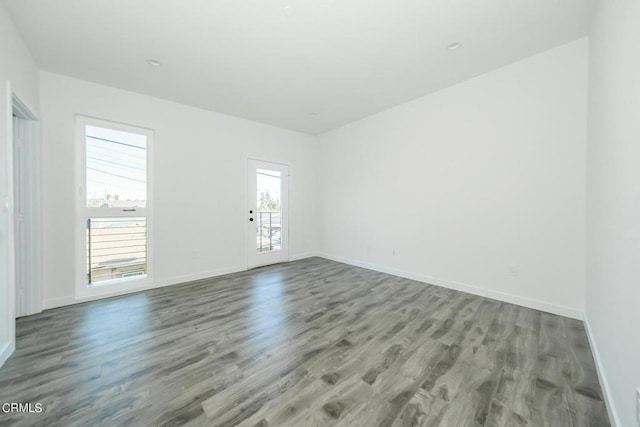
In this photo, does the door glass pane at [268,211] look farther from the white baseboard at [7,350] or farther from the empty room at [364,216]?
the white baseboard at [7,350]

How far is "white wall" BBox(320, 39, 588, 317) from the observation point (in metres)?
2.57

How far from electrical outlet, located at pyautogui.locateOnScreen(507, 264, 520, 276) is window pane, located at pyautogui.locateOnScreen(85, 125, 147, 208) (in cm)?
498

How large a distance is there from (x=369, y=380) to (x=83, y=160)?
4087mm

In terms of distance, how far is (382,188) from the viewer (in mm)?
4383

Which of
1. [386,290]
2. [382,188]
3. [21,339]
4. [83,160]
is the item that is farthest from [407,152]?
[21,339]

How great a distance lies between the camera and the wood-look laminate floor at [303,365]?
140 centimetres

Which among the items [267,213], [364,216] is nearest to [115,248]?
[267,213]

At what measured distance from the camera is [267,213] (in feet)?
16.2

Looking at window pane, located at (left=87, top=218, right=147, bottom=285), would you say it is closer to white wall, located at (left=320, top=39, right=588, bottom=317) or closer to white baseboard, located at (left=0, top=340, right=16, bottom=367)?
white baseboard, located at (left=0, top=340, right=16, bottom=367)

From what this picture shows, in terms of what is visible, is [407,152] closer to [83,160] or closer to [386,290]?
[386,290]

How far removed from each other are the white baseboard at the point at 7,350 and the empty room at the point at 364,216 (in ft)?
0.05

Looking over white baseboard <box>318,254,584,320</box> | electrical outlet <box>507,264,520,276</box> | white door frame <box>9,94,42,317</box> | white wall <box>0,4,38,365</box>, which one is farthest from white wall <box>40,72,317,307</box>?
electrical outlet <box>507,264,520,276</box>

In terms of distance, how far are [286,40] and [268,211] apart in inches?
124

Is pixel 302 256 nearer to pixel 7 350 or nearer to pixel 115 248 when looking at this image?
pixel 115 248
